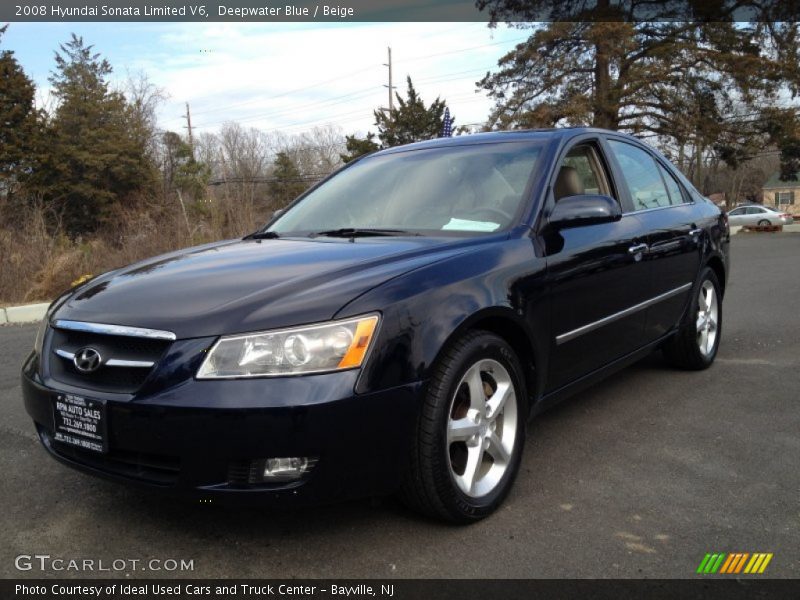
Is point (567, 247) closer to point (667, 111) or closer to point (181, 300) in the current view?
point (181, 300)

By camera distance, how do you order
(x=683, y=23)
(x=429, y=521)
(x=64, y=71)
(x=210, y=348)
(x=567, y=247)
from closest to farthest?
(x=210, y=348), (x=429, y=521), (x=567, y=247), (x=683, y=23), (x=64, y=71)

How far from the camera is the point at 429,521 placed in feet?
8.71

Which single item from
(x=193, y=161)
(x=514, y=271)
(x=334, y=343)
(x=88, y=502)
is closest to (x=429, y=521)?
(x=334, y=343)

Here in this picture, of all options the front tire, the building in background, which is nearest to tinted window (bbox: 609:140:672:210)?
the front tire

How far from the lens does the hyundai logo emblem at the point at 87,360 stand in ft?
7.84

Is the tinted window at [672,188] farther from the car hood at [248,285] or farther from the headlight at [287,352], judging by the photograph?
the headlight at [287,352]

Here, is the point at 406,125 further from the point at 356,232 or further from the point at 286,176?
the point at 356,232

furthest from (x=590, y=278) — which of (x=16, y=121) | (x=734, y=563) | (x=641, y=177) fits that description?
(x=16, y=121)

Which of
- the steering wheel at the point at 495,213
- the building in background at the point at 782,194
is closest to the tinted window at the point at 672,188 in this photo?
the steering wheel at the point at 495,213

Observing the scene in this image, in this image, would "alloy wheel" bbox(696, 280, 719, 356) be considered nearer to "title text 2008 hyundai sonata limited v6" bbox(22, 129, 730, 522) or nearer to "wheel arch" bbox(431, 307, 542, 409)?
"title text 2008 hyundai sonata limited v6" bbox(22, 129, 730, 522)

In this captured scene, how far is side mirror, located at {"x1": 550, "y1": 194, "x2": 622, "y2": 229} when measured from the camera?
10.4 feet

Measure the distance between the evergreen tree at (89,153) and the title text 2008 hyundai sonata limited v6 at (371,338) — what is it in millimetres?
32995

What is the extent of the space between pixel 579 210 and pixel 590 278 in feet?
1.25
